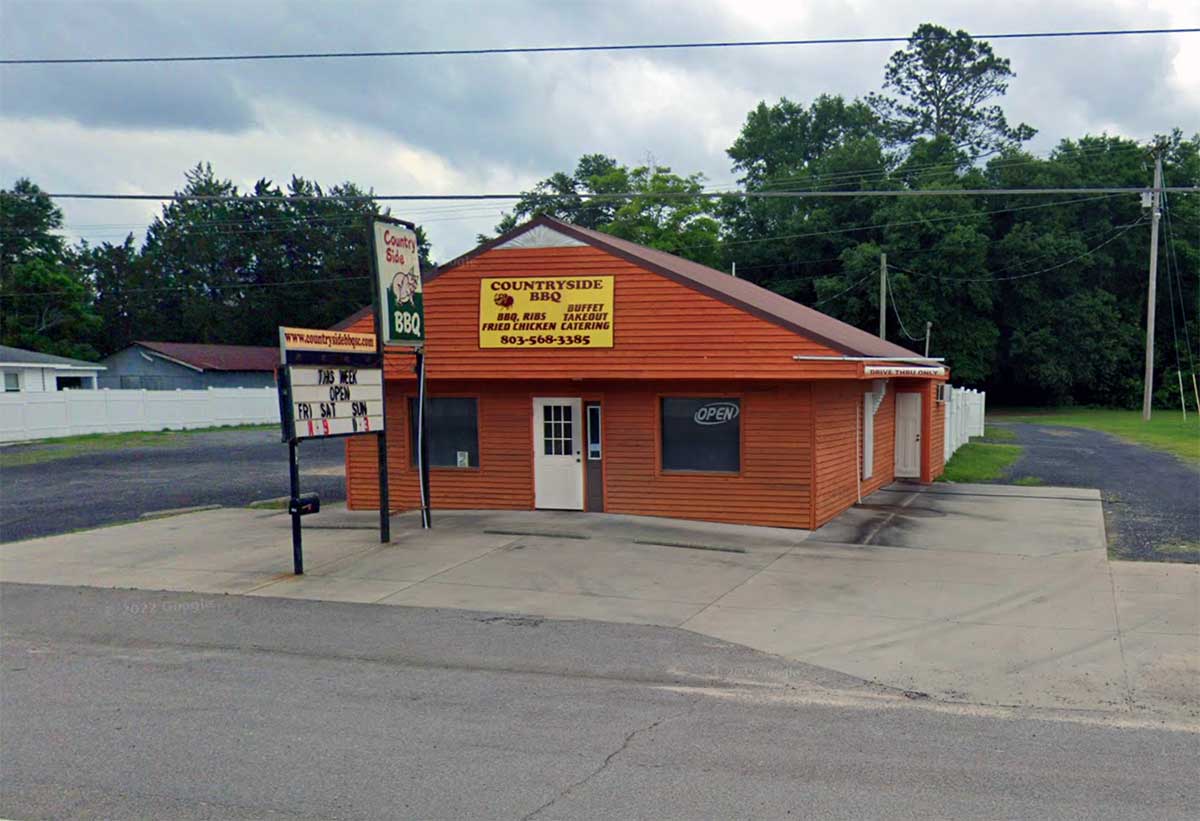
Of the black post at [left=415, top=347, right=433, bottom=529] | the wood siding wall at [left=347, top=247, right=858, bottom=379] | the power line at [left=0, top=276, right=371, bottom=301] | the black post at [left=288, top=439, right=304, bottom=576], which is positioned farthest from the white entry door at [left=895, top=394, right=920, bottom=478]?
the power line at [left=0, top=276, right=371, bottom=301]

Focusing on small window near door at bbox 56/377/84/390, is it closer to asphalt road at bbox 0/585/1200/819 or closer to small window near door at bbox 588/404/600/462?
small window near door at bbox 588/404/600/462

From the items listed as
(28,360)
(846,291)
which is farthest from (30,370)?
(846,291)

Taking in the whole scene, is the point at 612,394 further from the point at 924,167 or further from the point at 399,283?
the point at 924,167

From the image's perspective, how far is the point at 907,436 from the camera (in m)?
21.6

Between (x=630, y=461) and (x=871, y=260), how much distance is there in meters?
42.7

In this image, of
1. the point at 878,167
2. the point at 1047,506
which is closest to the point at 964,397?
the point at 1047,506

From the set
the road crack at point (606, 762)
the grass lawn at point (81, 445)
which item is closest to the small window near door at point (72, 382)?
the grass lawn at point (81, 445)

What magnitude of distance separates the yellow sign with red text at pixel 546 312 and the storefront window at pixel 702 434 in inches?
62.4

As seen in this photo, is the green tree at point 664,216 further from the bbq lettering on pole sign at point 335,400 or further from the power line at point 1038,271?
the bbq lettering on pole sign at point 335,400

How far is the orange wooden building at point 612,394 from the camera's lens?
1434cm

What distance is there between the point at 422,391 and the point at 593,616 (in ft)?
19.5

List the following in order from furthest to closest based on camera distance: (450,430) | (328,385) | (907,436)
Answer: (907,436), (450,430), (328,385)

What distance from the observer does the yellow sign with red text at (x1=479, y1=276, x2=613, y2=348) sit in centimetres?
1516

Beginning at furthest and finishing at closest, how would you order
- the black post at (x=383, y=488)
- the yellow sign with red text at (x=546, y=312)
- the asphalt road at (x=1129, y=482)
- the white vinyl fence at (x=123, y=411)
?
1. the white vinyl fence at (x=123, y=411)
2. the yellow sign with red text at (x=546, y=312)
3. the asphalt road at (x=1129, y=482)
4. the black post at (x=383, y=488)
